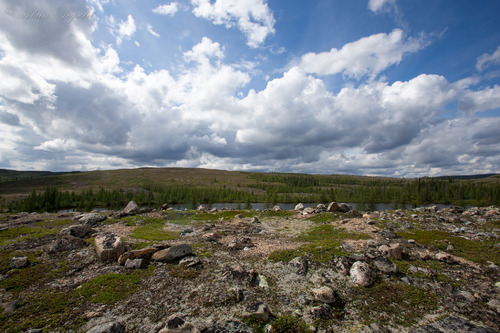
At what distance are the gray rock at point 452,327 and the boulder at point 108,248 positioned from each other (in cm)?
1518

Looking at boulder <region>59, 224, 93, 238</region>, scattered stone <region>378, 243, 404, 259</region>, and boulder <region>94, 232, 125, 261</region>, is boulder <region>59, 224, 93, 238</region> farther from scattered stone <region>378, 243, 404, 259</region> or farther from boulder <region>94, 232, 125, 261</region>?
scattered stone <region>378, 243, 404, 259</region>

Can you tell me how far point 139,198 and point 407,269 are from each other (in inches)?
5452

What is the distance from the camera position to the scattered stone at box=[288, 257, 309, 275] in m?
11.6

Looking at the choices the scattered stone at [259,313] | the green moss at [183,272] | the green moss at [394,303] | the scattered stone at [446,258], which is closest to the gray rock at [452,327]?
the green moss at [394,303]

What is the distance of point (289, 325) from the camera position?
7734 mm

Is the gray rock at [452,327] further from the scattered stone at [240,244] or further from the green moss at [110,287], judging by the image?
the green moss at [110,287]

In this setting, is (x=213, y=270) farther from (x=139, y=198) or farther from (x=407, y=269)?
(x=139, y=198)

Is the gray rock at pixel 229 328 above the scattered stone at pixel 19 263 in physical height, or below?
below

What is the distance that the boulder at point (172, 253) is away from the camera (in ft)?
42.0

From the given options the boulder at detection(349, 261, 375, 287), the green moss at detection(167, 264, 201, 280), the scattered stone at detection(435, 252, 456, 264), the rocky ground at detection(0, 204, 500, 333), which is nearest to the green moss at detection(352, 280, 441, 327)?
the rocky ground at detection(0, 204, 500, 333)

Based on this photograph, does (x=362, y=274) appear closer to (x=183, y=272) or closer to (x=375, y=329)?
(x=375, y=329)

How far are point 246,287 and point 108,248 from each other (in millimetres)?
9018

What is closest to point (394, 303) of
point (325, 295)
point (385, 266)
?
point (385, 266)

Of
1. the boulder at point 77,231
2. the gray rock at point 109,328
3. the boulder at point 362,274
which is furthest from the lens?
the boulder at point 77,231
